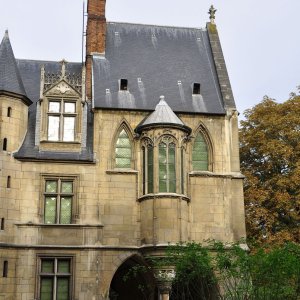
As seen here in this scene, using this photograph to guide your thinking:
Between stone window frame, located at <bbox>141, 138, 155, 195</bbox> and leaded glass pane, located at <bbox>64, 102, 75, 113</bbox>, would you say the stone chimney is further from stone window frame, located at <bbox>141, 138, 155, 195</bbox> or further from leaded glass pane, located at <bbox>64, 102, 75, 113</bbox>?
stone window frame, located at <bbox>141, 138, 155, 195</bbox>

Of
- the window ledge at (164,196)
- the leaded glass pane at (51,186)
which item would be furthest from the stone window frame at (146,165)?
the leaded glass pane at (51,186)

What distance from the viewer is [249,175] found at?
32156 millimetres

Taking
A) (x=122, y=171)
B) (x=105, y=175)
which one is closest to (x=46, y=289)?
(x=105, y=175)

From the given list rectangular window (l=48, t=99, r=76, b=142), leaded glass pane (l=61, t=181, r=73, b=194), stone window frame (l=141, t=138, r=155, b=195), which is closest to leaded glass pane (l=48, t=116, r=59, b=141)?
rectangular window (l=48, t=99, r=76, b=142)

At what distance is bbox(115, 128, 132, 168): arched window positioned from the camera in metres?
24.9

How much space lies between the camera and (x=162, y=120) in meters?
24.4

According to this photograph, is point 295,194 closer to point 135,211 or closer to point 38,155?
point 135,211

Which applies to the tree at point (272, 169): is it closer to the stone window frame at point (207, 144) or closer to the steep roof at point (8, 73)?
the stone window frame at point (207, 144)

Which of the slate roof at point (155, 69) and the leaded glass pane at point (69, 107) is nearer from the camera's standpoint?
the leaded glass pane at point (69, 107)

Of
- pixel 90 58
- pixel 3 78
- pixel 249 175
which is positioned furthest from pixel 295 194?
pixel 3 78

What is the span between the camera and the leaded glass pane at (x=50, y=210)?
23734mm

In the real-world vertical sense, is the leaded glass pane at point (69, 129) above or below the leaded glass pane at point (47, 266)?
above

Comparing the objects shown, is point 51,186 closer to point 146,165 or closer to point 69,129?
point 69,129

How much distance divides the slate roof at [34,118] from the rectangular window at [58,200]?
977 millimetres
